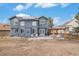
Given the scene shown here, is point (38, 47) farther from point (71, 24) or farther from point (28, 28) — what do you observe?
point (71, 24)

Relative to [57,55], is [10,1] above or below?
above

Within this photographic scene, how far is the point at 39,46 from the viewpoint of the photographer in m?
6.35

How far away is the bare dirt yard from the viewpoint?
633cm

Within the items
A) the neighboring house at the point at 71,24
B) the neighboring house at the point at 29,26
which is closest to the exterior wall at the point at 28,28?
the neighboring house at the point at 29,26

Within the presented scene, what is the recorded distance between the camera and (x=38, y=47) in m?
6.35

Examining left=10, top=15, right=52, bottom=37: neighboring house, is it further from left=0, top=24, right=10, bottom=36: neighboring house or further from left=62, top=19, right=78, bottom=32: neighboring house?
left=62, top=19, right=78, bottom=32: neighboring house

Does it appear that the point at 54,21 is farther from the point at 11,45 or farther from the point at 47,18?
the point at 11,45

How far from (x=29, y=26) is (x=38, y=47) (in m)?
0.25

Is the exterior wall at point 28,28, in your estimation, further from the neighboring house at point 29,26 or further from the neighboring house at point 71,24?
the neighboring house at point 71,24

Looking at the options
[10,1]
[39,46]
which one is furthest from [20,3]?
[39,46]

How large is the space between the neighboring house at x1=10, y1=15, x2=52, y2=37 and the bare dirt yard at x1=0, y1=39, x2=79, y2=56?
9 cm

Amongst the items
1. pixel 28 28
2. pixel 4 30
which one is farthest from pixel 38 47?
pixel 4 30

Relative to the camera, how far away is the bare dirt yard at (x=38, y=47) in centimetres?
633

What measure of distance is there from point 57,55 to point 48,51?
0.35 feet
